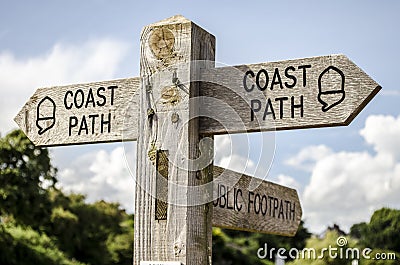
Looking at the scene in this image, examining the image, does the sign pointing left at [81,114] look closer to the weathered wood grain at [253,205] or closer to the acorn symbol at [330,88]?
the weathered wood grain at [253,205]

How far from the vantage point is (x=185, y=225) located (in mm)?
1791

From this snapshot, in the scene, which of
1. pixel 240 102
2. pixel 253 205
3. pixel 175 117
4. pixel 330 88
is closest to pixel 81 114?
pixel 175 117

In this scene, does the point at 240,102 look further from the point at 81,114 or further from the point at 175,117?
the point at 81,114

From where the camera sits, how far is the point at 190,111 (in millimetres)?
1847

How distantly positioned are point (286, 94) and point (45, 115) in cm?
76

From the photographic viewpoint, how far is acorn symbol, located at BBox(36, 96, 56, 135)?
214cm

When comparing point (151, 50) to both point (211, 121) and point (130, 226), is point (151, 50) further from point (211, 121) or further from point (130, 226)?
point (130, 226)

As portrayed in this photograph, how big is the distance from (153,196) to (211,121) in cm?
24

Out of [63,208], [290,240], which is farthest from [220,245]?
[63,208]

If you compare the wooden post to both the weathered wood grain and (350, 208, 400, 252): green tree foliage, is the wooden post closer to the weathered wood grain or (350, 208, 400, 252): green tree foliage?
the weathered wood grain

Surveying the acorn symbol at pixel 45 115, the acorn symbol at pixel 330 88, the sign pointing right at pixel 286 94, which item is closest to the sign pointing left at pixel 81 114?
the acorn symbol at pixel 45 115

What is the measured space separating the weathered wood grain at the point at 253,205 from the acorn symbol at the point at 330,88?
1.88 ft

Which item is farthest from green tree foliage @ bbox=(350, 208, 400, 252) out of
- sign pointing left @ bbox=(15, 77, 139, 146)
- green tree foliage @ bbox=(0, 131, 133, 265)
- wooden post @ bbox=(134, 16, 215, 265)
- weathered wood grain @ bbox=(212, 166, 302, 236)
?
wooden post @ bbox=(134, 16, 215, 265)

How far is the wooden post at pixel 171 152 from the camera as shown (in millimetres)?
1813
